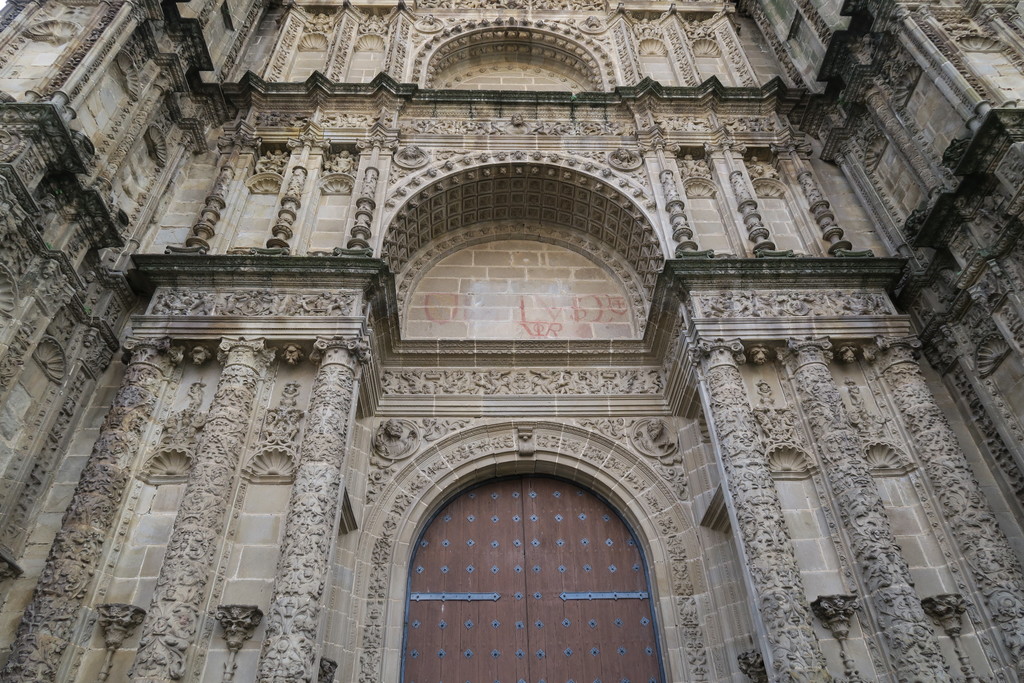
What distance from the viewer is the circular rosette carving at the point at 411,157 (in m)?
10.7

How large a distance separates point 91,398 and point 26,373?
114 cm

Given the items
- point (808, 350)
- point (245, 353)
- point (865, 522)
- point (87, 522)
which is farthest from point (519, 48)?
point (87, 522)

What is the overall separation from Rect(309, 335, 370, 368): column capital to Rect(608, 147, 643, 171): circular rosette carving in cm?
535

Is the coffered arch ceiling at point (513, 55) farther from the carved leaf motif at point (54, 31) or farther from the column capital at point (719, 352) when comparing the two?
the column capital at point (719, 352)

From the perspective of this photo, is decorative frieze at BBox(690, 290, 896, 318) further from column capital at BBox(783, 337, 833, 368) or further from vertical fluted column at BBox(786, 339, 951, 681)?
vertical fluted column at BBox(786, 339, 951, 681)

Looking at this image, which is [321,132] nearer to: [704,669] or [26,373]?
[26,373]

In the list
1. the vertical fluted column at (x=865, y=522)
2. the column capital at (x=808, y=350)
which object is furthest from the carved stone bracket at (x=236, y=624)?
the column capital at (x=808, y=350)

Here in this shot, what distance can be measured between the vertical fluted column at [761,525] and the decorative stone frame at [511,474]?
5.31 feet

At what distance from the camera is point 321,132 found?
11.1 meters

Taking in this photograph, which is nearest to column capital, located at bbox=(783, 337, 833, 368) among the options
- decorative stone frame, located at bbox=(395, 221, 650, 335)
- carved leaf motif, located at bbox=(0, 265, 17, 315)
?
decorative stone frame, located at bbox=(395, 221, 650, 335)

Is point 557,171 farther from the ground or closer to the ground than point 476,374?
farther from the ground

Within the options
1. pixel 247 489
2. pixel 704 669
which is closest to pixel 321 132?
pixel 247 489

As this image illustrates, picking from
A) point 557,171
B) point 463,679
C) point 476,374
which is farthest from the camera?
point 557,171

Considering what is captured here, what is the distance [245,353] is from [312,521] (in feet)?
7.86
